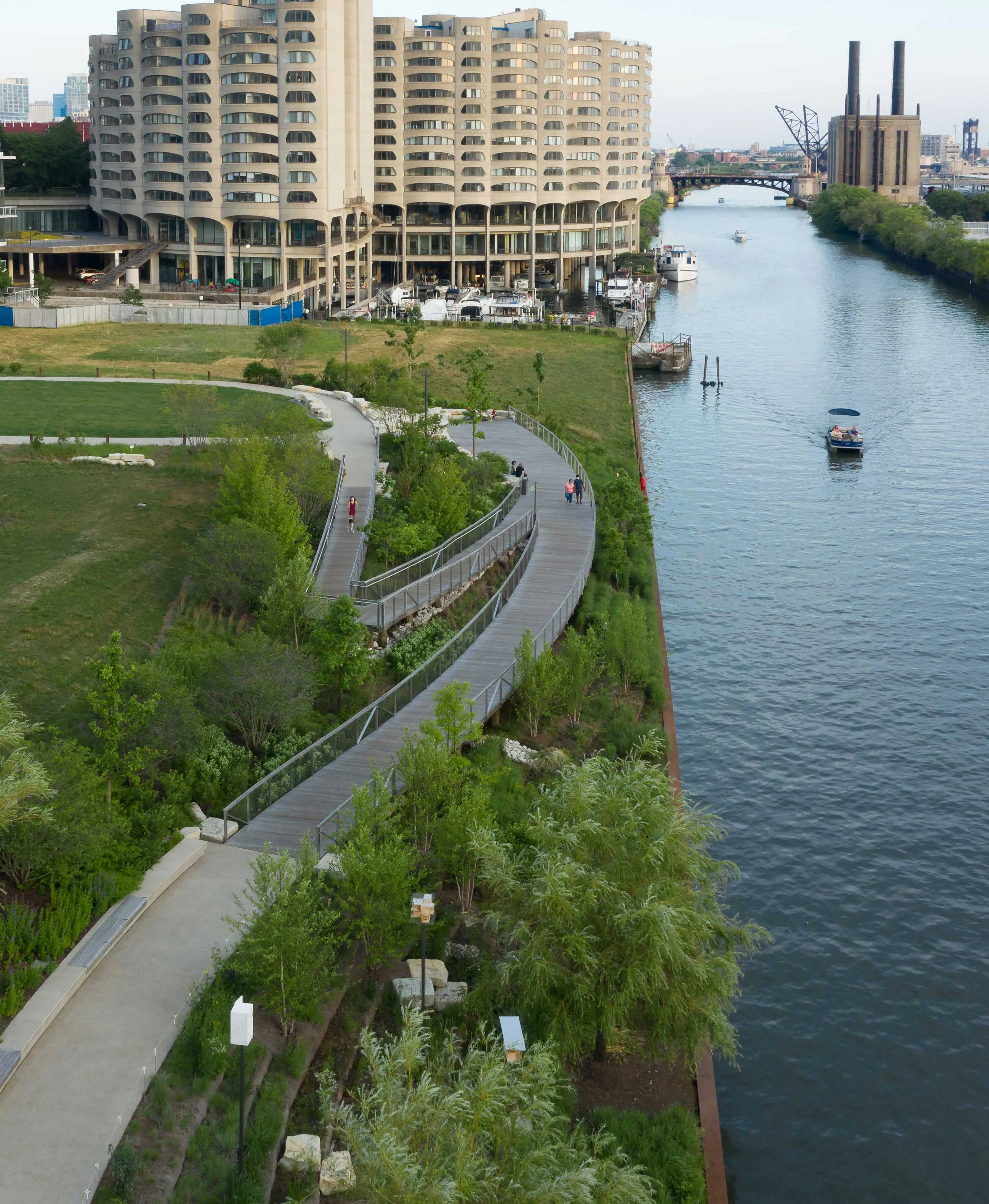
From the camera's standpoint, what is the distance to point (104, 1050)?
21.8m

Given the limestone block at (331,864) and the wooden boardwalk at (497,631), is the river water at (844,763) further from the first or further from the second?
the limestone block at (331,864)

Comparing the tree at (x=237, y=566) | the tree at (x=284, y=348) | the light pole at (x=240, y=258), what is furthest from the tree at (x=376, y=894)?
the light pole at (x=240, y=258)

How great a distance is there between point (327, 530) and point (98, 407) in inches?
1030

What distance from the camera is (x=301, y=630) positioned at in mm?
39375

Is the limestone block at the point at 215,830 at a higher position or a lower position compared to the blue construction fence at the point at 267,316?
lower

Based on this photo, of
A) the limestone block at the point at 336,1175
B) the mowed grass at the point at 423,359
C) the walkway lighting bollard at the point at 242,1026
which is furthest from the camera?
the mowed grass at the point at 423,359

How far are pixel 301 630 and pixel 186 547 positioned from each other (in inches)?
365

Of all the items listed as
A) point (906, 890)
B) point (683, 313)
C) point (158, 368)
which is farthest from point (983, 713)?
point (683, 313)

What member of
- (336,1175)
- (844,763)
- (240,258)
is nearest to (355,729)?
(336,1175)

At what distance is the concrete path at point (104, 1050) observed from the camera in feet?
63.4

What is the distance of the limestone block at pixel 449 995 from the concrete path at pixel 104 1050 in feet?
13.4

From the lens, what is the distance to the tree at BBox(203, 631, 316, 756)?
3388 cm

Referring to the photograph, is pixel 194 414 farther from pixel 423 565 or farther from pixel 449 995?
pixel 449 995

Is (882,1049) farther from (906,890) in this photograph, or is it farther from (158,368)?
(158,368)
